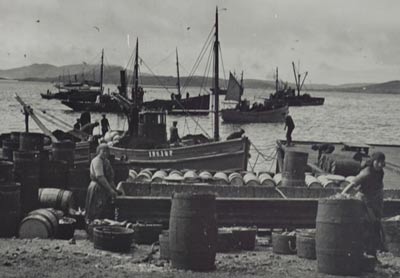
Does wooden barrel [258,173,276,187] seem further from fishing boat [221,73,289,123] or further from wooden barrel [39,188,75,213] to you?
fishing boat [221,73,289,123]

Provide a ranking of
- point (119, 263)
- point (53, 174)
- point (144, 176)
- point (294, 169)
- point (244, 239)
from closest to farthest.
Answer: point (119, 263)
point (244, 239)
point (53, 174)
point (294, 169)
point (144, 176)

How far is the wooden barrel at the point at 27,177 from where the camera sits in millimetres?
13164

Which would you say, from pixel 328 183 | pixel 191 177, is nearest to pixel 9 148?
pixel 191 177

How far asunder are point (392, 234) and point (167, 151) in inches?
573

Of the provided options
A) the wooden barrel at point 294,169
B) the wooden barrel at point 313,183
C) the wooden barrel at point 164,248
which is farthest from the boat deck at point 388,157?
the wooden barrel at point 164,248

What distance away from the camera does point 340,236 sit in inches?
380

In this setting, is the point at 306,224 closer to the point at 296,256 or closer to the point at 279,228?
the point at 279,228

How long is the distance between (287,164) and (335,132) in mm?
62254

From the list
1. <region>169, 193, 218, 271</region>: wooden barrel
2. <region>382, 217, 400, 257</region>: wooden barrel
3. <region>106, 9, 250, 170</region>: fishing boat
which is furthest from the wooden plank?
<region>106, 9, 250, 170</region>: fishing boat

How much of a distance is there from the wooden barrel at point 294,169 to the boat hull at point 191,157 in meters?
9.58

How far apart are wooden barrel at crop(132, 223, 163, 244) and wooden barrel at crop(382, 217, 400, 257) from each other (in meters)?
3.83

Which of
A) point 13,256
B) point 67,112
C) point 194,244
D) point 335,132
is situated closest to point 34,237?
point 13,256

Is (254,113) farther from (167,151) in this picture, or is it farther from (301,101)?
(301,101)

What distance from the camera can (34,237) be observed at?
11977 millimetres
